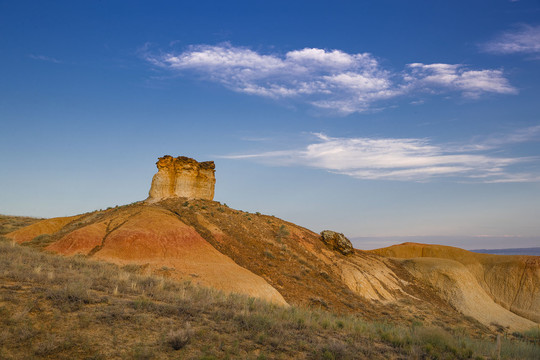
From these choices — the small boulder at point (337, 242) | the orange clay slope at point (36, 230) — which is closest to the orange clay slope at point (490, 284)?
the small boulder at point (337, 242)

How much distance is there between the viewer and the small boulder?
33.2 m

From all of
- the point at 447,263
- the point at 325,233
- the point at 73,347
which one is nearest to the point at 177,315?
the point at 73,347

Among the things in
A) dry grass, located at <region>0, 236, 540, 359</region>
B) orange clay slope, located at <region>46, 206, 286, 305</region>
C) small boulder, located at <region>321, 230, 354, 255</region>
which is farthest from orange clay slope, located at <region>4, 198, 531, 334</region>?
dry grass, located at <region>0, 236, 540, 359</region>

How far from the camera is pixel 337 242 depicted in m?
33.5

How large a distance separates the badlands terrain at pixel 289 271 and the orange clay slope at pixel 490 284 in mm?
114

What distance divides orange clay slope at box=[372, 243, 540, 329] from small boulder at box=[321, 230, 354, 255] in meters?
9.42

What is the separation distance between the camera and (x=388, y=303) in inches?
1081

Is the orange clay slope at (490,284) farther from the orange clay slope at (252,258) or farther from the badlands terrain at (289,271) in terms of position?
the orange clay slope at (252,258)

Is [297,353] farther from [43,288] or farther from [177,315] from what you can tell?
[43,288]

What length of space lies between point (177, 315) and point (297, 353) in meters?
3.57

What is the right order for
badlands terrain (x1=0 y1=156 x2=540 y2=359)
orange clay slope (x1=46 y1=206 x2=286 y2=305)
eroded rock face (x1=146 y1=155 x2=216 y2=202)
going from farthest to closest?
eroded rock face (x1=146 y1=155 x2=216 y2=202) < orange clay slope (x1=46 y1=206 x2=286 y2=305) < badlands terrain (x1=0 y1=156 x2=540 y2=359)

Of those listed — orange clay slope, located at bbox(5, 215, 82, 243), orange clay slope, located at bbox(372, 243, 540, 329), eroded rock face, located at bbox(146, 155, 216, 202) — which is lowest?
orange clay slope, located at bbox(372, 243, 540, 329)

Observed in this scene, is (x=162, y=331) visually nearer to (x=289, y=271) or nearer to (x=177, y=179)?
(x=289, y=271)

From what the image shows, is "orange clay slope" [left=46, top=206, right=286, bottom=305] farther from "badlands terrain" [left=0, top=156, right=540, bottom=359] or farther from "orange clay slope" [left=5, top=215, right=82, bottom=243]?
"orange clay slope" [left=5, top=215, right=82, bottom=243]
